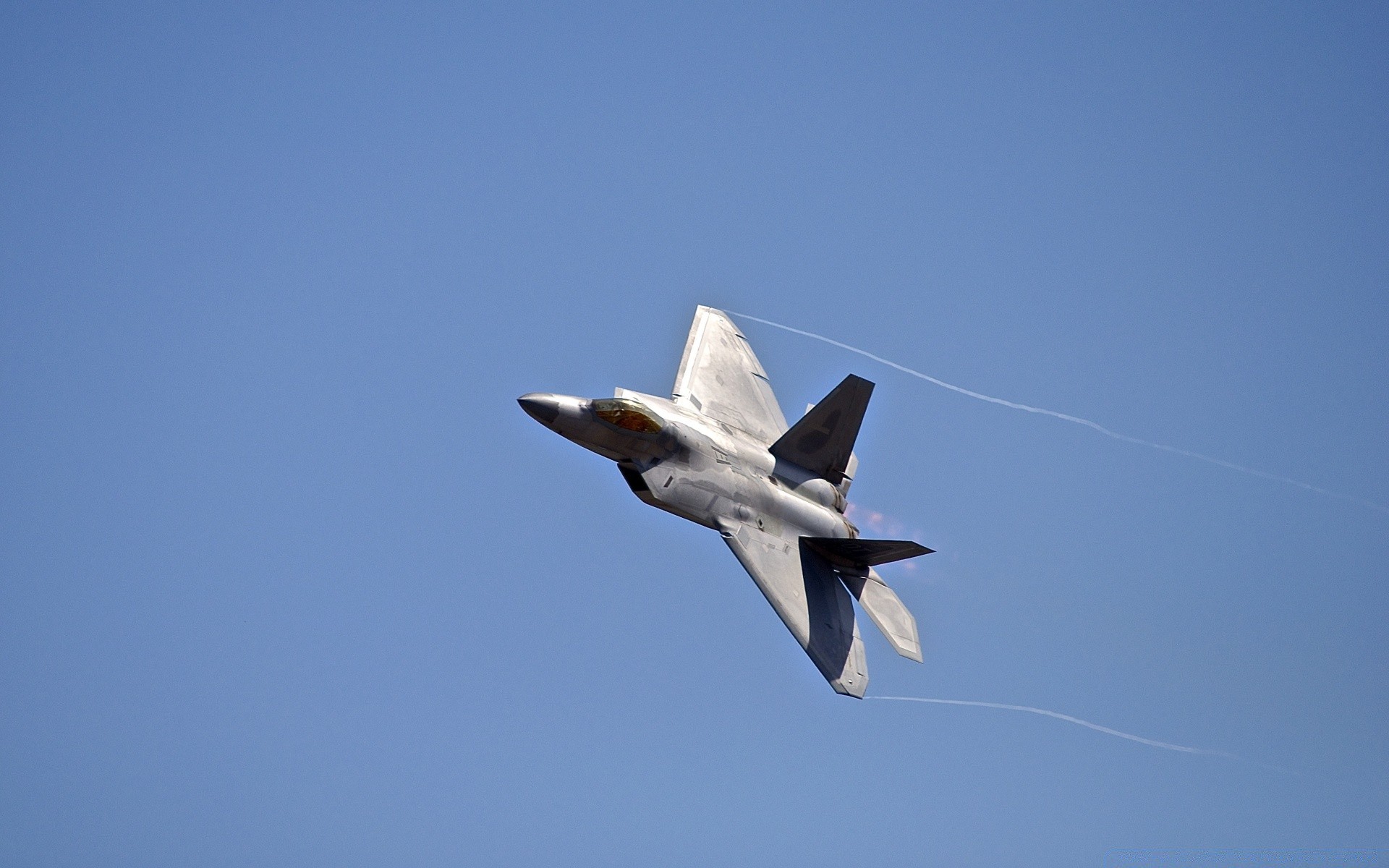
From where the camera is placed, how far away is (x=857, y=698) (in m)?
37.6

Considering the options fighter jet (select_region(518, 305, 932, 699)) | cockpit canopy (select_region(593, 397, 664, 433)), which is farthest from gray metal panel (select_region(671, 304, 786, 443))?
cockpit canopy (select_region(593, 397, 664, 433))

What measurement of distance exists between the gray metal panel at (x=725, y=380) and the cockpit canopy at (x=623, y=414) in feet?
10.7

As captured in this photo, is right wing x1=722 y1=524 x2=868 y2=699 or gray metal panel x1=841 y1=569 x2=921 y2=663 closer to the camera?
right wing x1=722 y1=524 x2=868 y2=699

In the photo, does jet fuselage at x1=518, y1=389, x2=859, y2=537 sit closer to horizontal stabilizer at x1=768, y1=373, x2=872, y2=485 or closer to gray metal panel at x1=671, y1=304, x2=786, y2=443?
horizontal stabilizer at x1=768, y1=373, x2=872, y2=485

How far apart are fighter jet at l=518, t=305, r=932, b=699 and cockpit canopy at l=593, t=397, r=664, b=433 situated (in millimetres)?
23

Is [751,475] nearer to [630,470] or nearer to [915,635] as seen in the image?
[630,470]

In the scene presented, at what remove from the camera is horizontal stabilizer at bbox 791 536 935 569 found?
3850 cm

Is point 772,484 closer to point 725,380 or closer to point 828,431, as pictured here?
point 828,431

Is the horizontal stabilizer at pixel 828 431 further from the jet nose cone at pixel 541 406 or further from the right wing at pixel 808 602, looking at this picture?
the jet nose cone at pixel 541 406

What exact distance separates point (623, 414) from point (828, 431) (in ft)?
19.5

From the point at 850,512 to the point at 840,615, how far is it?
3530mm

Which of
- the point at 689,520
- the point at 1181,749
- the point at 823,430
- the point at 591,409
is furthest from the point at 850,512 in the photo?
the point at 1181,749

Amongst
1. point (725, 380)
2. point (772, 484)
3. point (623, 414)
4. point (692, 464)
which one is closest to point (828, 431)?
point (772, 484)

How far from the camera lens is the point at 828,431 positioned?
40.2 metres
